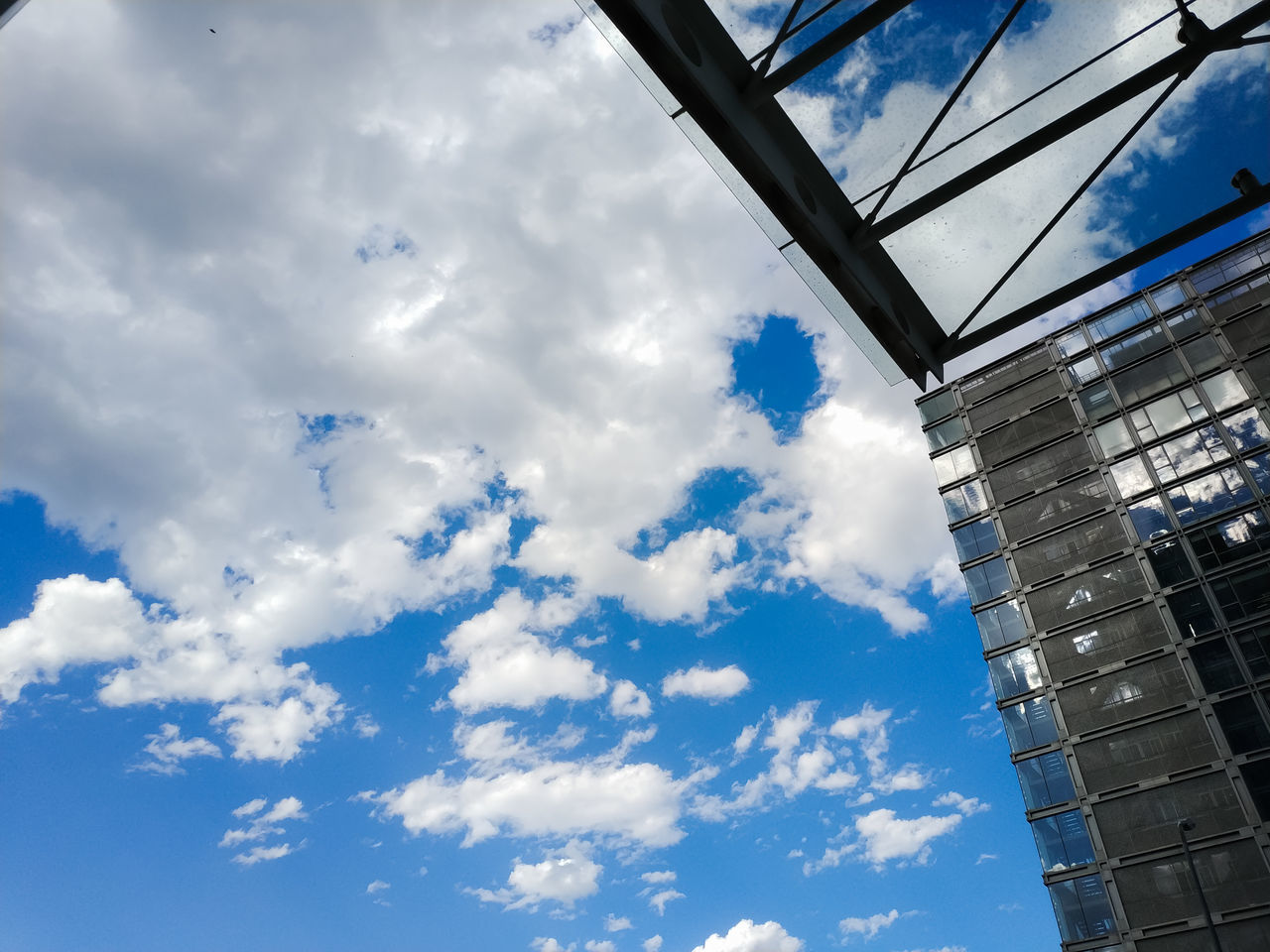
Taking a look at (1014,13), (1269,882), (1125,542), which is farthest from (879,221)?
(1125,542)

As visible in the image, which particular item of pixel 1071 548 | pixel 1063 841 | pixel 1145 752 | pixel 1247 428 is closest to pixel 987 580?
pixel 1071 548

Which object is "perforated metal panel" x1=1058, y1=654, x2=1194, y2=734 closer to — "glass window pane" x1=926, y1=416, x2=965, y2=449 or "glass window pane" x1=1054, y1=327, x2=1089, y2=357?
"glass window pane" x1=926, y1=416, x2=965, y2=449

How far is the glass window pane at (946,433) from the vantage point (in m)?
42.5

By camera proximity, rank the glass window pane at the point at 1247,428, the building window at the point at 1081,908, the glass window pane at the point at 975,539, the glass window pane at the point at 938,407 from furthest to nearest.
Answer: the glass window pane at the point at 938,407 < the glass window pane at the point at 975,539 < the glass window pane at the point at 1247,428 < the building window at the point at 1081,908

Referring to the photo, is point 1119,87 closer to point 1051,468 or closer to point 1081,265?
point 1081,265

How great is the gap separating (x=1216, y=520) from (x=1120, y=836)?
42.3 feet

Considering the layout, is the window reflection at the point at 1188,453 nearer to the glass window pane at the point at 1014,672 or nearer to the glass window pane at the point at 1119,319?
the glass window pane at the point at 1119,319

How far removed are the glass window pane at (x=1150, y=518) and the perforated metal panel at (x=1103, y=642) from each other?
316 cm

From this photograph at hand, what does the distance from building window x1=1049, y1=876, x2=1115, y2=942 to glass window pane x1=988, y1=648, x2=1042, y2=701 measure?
744 cm

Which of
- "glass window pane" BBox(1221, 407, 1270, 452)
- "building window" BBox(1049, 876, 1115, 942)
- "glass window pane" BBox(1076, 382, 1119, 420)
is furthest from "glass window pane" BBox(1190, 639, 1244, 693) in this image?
"glass window pane" BBox(1076, 382, 1119, 420)

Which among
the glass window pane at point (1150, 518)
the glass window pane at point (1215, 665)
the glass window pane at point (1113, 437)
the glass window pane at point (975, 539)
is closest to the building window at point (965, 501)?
the glass window pane at point (975, 539)

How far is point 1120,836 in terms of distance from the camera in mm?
31000

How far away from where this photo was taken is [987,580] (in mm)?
38656

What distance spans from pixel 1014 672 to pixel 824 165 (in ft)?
118
